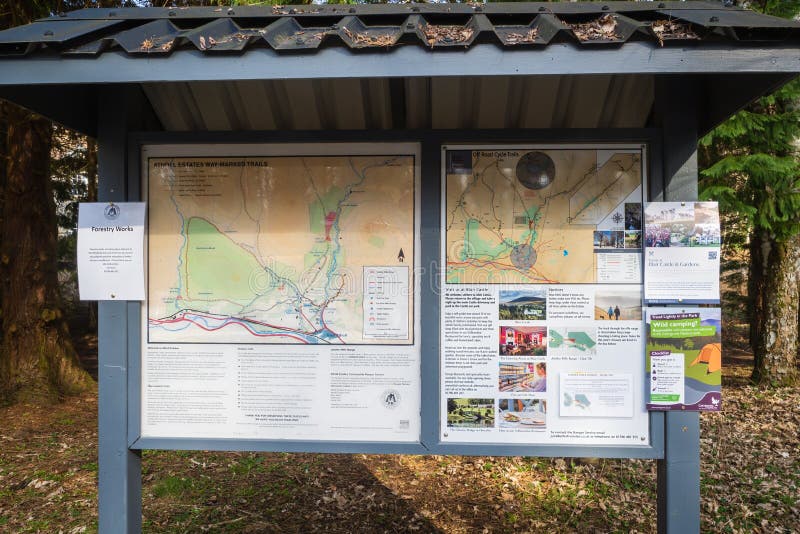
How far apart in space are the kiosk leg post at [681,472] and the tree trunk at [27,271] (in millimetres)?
7596

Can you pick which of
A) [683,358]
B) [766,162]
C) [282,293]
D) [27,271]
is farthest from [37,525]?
[766,162]

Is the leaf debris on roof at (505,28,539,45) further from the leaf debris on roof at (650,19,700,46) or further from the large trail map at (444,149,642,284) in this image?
the large trail map at (444,149,642,284)

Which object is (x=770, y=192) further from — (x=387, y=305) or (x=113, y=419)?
(x=113, y=419)

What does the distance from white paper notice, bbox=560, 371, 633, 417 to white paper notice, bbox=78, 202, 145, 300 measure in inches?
85.3

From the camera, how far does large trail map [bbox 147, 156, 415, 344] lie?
96.4 inches

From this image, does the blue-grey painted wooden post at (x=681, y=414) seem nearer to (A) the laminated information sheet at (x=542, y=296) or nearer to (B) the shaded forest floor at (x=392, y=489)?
(A) the laminated information sheet at (x=542, y=296)

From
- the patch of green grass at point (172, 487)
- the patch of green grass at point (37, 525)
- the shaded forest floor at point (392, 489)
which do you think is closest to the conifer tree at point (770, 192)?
the shaded forest floor at point (392, 489)

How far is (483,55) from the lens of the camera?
5.93ft

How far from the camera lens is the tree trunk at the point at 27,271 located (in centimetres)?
667

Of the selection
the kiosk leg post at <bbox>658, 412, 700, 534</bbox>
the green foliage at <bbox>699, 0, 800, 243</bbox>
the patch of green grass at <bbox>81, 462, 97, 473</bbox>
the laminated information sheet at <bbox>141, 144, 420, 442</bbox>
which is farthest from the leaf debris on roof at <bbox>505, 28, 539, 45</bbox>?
the patch of green grass at <bbox>81, 462, 97, 473</bbox>

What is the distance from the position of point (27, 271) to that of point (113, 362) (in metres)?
5.72

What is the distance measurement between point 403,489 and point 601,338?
10.4 ft

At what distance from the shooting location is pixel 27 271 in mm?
6766

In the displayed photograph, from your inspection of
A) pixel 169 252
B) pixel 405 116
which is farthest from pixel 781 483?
pixel 169 252
